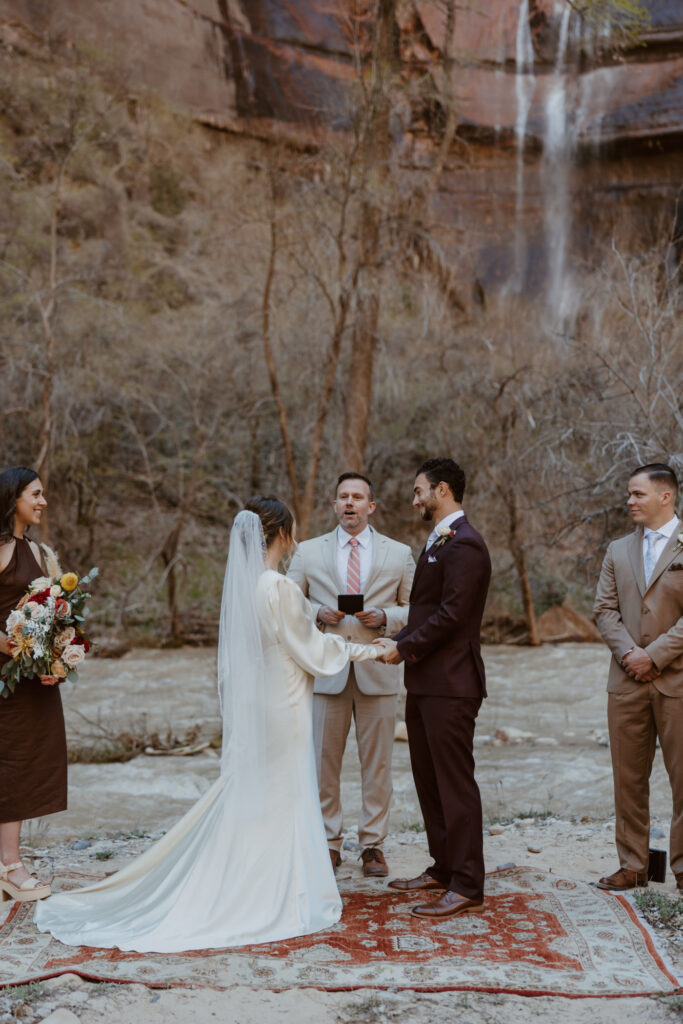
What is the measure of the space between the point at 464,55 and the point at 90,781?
12371 mm

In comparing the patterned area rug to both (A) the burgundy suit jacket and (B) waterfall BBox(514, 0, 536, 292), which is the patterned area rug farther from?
(B) waterfall BBox(514, 0, 536, 292)

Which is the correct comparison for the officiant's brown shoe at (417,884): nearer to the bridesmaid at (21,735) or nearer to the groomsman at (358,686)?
the groomsman at (358,686)

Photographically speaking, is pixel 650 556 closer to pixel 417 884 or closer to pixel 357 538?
pixel 357 538

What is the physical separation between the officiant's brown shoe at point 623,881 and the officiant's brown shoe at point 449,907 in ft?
2.60

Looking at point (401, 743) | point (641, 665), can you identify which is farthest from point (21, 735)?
point (401, 743)

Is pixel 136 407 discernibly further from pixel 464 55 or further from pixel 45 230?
pixel 464 55

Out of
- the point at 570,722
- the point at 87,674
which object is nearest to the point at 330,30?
the point at 87,674

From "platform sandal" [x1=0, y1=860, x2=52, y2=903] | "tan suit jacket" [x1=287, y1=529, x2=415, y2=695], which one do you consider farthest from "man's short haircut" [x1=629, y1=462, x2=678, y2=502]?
"platform sandal" [x1=0, y1=860, x2=52, y2=903]

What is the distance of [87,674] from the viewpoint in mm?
13945

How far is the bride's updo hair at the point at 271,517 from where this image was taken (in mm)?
4594

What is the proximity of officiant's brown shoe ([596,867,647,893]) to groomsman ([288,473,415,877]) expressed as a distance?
1178mm

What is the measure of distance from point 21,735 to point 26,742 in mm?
43

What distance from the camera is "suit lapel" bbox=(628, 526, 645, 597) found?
5.07 m

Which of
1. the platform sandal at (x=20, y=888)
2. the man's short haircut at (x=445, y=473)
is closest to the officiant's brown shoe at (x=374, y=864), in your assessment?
the platform sandal at (x=20, y=888)
